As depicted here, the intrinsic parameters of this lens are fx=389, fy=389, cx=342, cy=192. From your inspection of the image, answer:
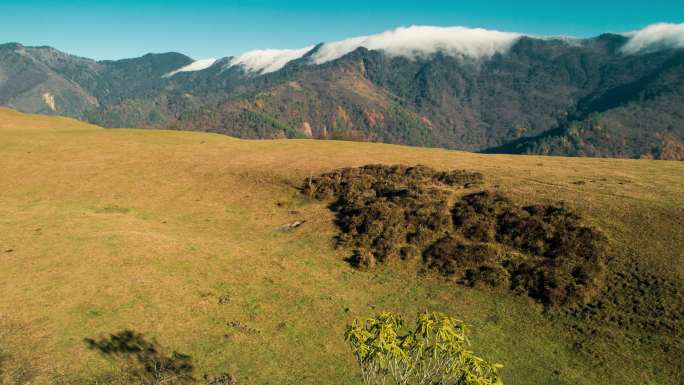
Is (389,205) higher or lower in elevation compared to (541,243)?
higher

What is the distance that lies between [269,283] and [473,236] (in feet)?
57.8

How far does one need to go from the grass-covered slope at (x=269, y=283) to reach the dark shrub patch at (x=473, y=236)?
3.92 ft

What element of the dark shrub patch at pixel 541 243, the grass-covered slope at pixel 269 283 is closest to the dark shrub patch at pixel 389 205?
the grass-covered slope at pixel 269 283

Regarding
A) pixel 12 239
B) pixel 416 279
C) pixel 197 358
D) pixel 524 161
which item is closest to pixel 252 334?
pixel 197 358

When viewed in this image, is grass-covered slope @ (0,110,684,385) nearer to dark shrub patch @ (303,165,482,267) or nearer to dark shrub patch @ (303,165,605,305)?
dark shrub patch @ (303,165,605,305)

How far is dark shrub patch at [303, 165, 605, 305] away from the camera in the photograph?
2794cm

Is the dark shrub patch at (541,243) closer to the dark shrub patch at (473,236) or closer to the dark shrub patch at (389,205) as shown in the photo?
the dark shrub patch at (473,236)

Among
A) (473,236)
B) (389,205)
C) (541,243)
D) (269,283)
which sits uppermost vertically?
(389,205)

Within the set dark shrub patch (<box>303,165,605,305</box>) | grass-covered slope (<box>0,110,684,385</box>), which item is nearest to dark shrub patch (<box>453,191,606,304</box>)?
dark shrub patch (<box>303,165,605,305</box>)

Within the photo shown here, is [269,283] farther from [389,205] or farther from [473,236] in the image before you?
[473,236]

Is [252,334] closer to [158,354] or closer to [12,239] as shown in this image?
[158,354]

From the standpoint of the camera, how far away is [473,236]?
33562 mm

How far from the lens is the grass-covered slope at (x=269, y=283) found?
21031mm

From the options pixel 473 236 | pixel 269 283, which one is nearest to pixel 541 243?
pixel 473 236
